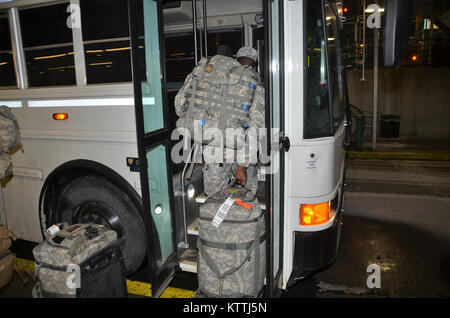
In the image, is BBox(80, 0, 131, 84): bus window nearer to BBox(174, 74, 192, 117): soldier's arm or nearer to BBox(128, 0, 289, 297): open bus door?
BBox(128, 0, 289, 297): open bus door

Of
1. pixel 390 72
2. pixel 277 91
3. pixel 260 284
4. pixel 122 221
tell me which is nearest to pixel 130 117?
pixel 122 221

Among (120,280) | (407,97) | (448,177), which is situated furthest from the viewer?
(407,97)

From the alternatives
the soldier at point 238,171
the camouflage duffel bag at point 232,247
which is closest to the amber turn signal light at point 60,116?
the soldier at point 238,171

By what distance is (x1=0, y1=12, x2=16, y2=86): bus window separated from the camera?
3.40m

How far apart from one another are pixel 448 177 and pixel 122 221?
20.2 feet

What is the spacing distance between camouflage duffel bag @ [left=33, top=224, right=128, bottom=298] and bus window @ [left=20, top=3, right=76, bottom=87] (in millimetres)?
1406

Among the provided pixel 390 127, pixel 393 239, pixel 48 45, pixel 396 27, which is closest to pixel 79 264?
pixel 48 45

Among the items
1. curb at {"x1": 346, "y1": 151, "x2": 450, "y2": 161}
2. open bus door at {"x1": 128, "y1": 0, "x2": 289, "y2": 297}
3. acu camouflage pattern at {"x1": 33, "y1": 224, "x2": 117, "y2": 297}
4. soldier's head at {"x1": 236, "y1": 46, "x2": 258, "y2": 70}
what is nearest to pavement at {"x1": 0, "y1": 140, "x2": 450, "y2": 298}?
open bus door at {"x1": 128, "y1": 0, "x2": 289, "y2": 297}

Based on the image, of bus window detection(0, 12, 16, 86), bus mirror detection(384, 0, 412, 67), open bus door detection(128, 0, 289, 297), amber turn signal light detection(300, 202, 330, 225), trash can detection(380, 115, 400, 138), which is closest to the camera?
bus mirror detection(384, 0, 412, 67)

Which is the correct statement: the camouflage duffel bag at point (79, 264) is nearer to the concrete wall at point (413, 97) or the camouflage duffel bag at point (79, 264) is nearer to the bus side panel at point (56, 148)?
the bus side panel at point (56, 148)

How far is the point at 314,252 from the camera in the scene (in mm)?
2867

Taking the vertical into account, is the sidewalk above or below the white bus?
below

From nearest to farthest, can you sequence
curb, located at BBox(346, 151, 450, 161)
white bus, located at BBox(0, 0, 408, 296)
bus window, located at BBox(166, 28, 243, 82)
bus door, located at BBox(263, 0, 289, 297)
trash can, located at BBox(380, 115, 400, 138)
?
bus door, located at BBox(263, 0, 289, 297) < white bus, located at BBox(0, 0, 408, 296) < bus window, located at BBox(166, 28, 243, 82) < curb, located at BBox(346, 151, 450, 161) < trash can, located at BBox(380, 115, 400, 138)

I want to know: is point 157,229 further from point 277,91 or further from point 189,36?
point 189,36
